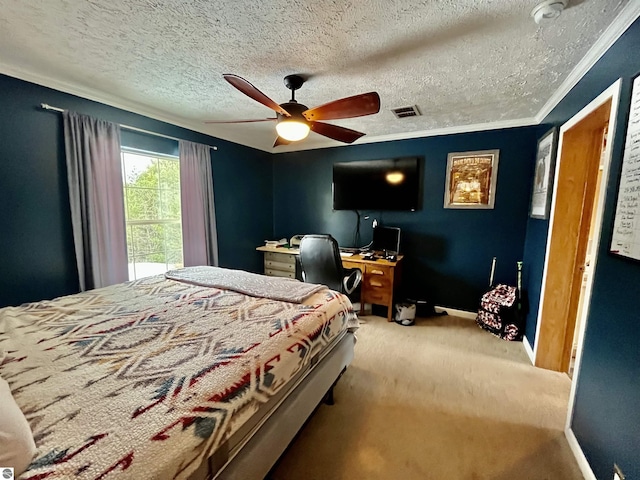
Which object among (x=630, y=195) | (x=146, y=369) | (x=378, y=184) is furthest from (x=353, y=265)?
(x=146, y=369)

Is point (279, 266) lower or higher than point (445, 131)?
lower

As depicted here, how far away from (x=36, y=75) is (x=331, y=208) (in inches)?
126

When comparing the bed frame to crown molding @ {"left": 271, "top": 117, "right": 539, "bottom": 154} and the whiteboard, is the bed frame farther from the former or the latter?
crown molding @ {"left": 271, "top": 117, "right": 539, "bottom": 154}

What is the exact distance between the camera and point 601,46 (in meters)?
1.53

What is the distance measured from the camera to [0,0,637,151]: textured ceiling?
4.44 ft

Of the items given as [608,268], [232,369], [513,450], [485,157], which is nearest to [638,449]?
[513,450]

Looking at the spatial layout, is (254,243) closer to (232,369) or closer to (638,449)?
(232,369)

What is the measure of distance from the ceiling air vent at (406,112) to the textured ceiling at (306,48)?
124mm

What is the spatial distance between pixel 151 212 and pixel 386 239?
282 centimetres

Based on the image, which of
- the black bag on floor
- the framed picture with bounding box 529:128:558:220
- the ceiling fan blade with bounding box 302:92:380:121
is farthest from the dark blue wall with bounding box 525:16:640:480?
the black bag on floor

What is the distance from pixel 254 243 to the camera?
14.0 ft

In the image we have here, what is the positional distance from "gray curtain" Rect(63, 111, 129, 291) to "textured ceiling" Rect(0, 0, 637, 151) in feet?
1.09

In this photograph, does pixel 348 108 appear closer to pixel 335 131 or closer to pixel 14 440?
pixel 335 131

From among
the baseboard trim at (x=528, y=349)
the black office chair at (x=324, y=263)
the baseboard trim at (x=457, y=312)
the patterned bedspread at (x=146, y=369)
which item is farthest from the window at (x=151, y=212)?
the baseboard trim at (x=528, y=349)
